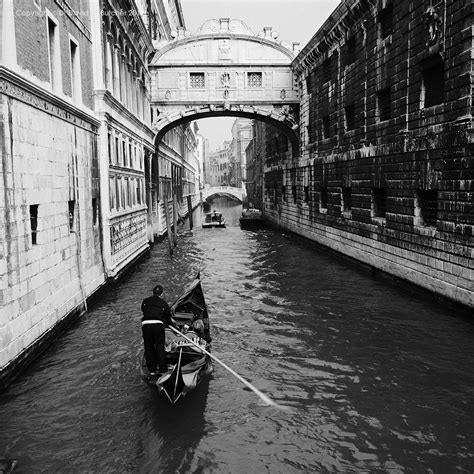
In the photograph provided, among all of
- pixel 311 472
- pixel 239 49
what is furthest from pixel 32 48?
pixel 239 49

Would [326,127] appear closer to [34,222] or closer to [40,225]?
[40,225]

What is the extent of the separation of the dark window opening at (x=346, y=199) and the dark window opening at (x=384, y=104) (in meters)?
3.63

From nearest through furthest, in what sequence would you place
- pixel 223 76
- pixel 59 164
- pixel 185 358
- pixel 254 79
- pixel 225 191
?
pixel 185 358, pixel 59 164, pixel 223 76, pixel 254 79, pixel 225 191

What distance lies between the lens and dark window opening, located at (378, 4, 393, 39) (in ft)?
47.6

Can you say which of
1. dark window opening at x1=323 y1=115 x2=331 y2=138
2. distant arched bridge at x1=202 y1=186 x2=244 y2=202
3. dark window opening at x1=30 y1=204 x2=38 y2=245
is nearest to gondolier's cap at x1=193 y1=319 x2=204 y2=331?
dark window opening at x1=30 y1=204 x2=38 y2=245

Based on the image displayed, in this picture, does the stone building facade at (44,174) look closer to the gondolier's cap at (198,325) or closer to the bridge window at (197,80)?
the gondolier's cap at (198,325)

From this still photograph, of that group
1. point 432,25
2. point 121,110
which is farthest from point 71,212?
point 432,25

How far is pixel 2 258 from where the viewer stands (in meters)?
7.08

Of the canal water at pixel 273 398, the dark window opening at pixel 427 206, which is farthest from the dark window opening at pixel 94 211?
the dark window opening at pixel 427 206

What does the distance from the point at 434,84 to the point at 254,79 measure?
13899 millimetres

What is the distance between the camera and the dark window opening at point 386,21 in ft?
47.6

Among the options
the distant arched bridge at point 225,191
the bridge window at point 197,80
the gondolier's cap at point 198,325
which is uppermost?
the bridge window at point 197,80

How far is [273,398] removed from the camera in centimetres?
716

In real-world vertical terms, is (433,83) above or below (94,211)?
above
